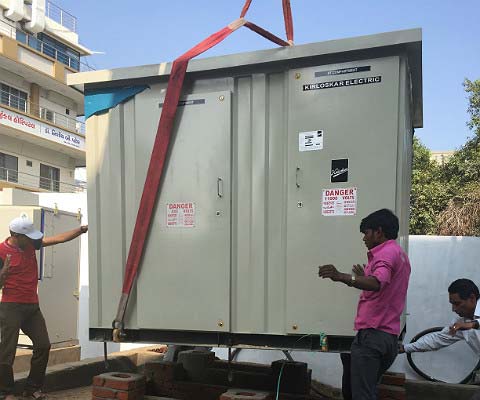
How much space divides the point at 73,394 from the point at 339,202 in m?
3.48

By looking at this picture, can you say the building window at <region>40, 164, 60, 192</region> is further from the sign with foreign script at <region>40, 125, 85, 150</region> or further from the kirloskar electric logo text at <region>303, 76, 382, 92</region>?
the kirloskar electric logo text at <region>303, 76, 382, 92</region>

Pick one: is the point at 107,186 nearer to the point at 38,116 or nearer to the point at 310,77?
the point at 310,77

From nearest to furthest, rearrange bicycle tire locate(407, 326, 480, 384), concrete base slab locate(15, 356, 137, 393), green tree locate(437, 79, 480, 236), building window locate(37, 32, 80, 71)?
1. concrete base slab locate(15, 356, 137, 393)
2. bicycle tire locate(407, 326, 480, 384)
3. green tree locate(437, 79, 480, 236)
4. building window locate(37, 32, 80, 71)

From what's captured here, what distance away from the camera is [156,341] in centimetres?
364

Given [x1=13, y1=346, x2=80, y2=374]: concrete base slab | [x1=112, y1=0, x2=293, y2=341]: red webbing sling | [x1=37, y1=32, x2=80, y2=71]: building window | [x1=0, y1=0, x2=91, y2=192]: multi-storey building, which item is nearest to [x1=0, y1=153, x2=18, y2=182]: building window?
[x1=0, y1=0, x2=91, y2=192]: multi-storey building

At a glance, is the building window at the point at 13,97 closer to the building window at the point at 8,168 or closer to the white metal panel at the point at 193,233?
the building window at the point at 8,168

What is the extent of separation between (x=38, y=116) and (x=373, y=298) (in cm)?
2855

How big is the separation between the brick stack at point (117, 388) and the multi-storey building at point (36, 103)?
22.7 meters

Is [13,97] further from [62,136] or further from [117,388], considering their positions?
[117,388]

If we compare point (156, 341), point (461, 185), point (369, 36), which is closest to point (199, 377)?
point (156, 341)

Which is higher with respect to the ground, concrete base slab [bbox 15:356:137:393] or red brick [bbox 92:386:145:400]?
red brick [bbox 92:386:145:400]

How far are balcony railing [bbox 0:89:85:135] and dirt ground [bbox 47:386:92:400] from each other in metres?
21.7

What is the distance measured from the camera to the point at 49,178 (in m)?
29.3

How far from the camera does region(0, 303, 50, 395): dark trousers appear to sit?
4.41 meters
